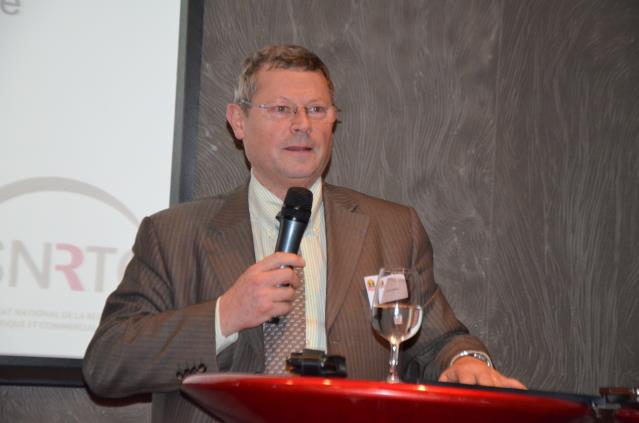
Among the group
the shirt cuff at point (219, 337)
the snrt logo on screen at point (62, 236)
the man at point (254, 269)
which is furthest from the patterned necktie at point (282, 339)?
the snrt logo on screen at point (62, 236)

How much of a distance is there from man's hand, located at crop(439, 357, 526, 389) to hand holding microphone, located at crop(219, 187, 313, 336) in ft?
1.34

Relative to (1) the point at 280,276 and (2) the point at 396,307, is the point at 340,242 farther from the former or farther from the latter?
(2) the point at 396,307

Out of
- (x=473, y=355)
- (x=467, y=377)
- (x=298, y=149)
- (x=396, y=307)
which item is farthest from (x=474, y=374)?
(x=298, y=149)

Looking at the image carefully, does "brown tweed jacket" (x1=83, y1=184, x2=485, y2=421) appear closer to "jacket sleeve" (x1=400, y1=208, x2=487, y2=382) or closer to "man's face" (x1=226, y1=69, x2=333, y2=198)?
A: "jacket sleeve" (x1=400, y1=208, x2=487, y2=382)

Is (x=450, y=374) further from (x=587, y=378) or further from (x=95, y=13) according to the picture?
(x=95, y=13)

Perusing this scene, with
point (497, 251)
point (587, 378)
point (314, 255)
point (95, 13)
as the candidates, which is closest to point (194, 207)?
point (314, 255)

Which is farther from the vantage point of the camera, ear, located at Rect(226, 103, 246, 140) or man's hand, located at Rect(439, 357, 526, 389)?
ear, located at Rect(226, 103, 246, 140)

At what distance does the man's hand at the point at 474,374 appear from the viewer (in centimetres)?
185

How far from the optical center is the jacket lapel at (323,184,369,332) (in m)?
2.35

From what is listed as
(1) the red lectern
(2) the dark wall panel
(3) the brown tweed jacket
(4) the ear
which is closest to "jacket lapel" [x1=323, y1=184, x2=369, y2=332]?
(3) the brown tweed jacket

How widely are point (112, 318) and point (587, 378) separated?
74.6 inches

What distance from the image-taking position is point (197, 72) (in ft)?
9.64

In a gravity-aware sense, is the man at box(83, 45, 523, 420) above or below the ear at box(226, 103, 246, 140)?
below

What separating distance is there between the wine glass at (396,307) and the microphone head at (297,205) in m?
0.36
